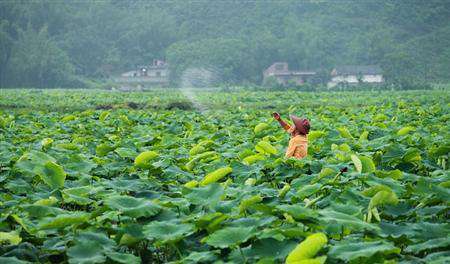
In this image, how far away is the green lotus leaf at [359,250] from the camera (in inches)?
75.6

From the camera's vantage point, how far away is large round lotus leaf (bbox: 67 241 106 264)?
2.16 meters

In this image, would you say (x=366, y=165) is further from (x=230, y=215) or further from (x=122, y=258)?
(x=122, y=258)

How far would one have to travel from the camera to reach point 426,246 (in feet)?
7.18

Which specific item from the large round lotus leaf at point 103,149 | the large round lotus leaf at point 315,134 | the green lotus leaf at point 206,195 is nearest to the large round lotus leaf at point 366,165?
the green lotus leaf at point 206,195

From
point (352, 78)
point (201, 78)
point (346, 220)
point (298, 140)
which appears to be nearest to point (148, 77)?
point (201, 78)

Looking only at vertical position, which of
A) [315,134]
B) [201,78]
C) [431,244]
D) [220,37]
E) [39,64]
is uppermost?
[220,37]

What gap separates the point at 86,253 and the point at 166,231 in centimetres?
29

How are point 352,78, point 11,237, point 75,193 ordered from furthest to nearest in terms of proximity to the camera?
point 352,78 → point 75,193 → point 11,237

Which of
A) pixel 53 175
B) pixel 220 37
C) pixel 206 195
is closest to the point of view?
pixel 206 195

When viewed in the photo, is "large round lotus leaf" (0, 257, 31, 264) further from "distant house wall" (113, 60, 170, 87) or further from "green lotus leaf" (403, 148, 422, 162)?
"distant house wall" (113, 60, 170, 87)

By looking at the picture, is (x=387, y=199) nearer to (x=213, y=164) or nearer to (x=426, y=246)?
(x=426, y=246)

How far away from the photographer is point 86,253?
2227 millimetres

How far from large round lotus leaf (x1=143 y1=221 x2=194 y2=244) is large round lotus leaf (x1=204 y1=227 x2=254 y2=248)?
11 cm

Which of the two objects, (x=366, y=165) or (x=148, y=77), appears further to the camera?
(x=148, y=77)
